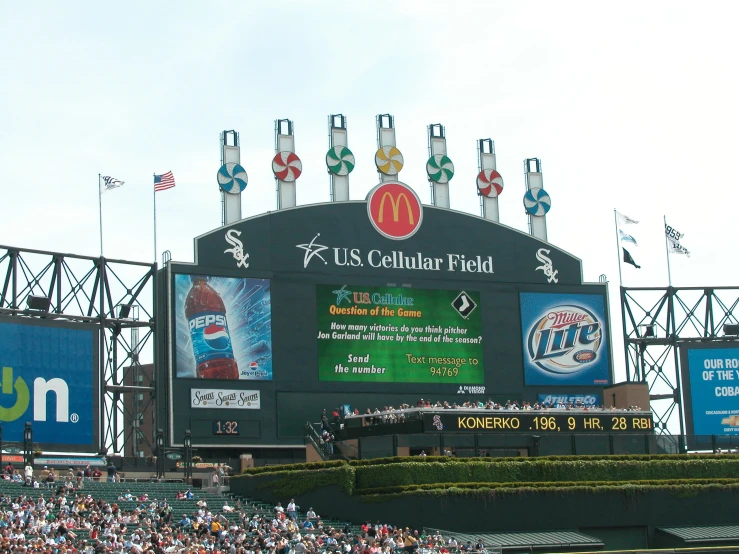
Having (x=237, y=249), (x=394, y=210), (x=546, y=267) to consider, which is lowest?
(x=546, y=267)

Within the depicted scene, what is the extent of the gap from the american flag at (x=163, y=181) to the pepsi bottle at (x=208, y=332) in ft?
14.7

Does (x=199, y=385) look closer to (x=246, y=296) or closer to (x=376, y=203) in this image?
(x=246, y=296)

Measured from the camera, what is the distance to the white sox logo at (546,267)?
2352 inches

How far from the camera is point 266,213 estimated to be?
179 feet

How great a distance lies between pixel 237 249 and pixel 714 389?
77.6 feet

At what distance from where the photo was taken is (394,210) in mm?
56938

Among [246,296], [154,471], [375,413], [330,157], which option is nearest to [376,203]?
[330,157]

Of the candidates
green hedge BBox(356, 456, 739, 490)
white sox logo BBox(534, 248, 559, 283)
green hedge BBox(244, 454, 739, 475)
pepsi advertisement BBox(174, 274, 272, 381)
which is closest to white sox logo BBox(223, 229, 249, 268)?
pepsi advertisement BBox(174, 274, 272, 381)

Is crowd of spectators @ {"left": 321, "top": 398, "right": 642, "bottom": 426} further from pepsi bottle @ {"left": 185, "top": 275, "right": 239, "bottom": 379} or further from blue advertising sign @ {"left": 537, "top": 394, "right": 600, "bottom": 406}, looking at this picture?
pepsi bottle @ {"left": 185, "top": 275, "right": 239, "bottom": 379}

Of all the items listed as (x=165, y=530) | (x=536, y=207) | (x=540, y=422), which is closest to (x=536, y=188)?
(x=536, y=207)

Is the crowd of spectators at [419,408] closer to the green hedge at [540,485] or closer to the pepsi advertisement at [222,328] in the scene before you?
the pepsi advertisement at [222,328]

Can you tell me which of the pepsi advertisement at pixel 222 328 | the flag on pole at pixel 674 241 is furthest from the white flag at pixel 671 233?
the pepsi advertisement at pixel 222 328

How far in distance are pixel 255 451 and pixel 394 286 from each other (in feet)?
31.5

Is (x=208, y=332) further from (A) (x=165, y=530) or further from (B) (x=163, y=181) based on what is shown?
(A) (x=165, y=530)
